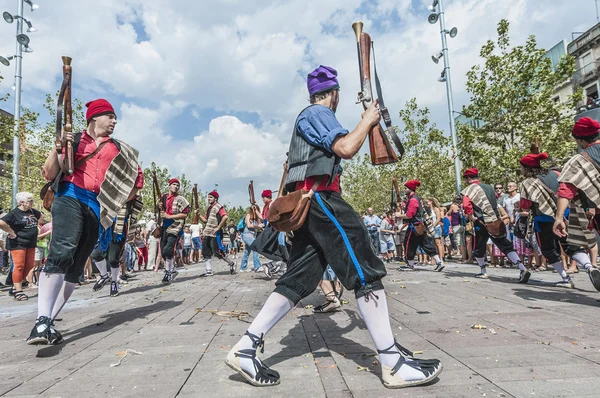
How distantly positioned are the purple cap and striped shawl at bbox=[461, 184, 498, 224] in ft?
19.5

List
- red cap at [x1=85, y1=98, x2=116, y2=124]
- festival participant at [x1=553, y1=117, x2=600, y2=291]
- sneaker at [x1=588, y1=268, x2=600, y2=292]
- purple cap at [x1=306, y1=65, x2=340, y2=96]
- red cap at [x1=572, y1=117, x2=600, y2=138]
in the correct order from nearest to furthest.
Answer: purple cap at [x1=306, y1=65, x2=340, y2=96], red cap at [x1=85, y1=98, x2=116, y2=124], festival participant at [x1=553, y1=117, x2=600, y2=291], red cap at [x1=572, y1=117, x2=600, y2=138], sneaker at [x1=588, y1=268, x2=600, y2=292]

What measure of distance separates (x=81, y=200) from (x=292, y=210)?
2411 mm

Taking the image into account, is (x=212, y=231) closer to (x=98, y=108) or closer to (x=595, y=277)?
(x=98, y=108)

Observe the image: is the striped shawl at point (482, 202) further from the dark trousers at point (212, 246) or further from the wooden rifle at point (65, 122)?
the wooden rifle at point (65, 122)

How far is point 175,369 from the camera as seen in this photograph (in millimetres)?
2689

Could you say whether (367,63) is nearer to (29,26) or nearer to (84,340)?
(84,340)

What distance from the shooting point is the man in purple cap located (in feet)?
7.77

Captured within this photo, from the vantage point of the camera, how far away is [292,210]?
2.53m

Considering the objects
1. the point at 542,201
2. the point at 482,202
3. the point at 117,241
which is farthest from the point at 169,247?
the point at 542,201

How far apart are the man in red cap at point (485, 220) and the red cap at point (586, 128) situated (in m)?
3.27

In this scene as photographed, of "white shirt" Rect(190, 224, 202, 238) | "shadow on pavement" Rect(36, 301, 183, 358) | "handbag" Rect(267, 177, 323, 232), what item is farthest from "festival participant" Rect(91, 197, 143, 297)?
"white shirt" Rect(190, 224, 202, 238)

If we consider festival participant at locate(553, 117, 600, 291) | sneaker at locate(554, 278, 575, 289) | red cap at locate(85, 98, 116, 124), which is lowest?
sneaker at locate(554, 278, 575, 289)

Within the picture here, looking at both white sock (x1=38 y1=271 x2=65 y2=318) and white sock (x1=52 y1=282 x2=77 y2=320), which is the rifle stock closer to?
white sock (x1=38 y1=271 x2=65 y2=318)

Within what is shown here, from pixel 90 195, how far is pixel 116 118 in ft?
2.92
